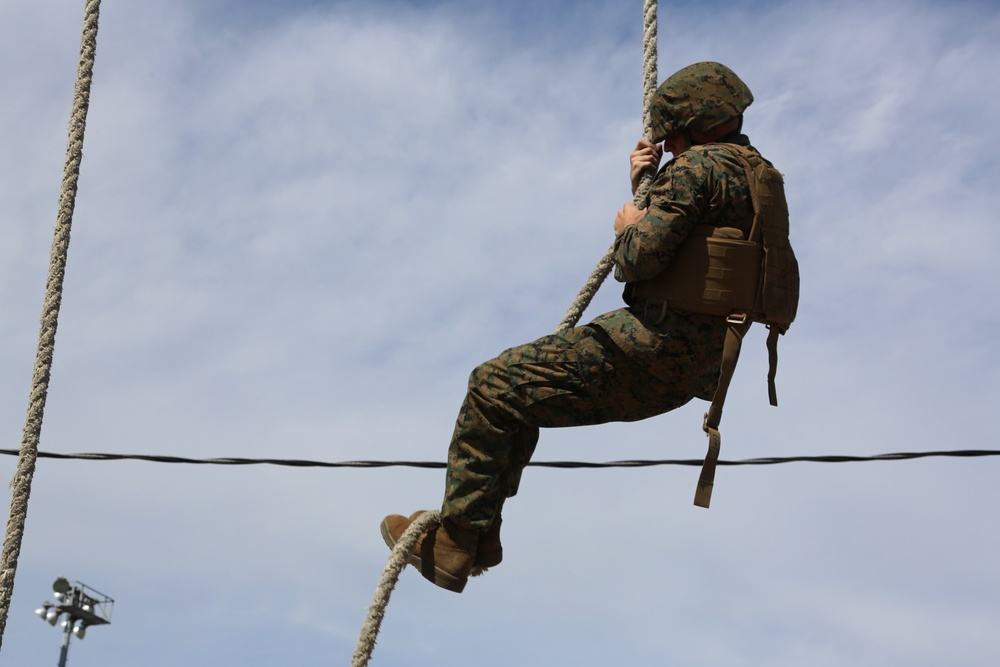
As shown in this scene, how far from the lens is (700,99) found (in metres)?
5.97

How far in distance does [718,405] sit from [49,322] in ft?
10.1

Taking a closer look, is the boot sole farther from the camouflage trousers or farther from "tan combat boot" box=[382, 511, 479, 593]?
the camouflage trousers

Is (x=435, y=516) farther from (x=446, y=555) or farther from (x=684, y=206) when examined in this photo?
(x=684, y=206)

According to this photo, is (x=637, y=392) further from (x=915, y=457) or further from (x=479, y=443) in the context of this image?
(x=915, y=457)

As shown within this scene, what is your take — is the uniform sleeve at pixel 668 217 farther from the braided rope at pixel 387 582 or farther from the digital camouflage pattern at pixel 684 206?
the braided rope at pixel 387 582

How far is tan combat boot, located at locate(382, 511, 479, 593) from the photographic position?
19.9ft

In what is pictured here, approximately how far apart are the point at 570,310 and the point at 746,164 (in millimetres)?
1117

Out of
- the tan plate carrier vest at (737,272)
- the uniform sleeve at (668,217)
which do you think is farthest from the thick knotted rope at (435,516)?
the tan plate carrier vest at (737,272)

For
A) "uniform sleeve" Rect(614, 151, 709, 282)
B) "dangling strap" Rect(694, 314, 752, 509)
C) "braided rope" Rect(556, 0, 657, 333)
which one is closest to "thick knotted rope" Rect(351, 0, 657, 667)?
"braided rope" Rect(556, 0, 657, 333)

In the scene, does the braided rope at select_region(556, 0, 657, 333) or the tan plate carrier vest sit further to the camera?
the braided rope at select_region(556, 0, 657, 333)

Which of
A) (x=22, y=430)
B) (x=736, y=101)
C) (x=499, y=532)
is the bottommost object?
(x=499, y=532)

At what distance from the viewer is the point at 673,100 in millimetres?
6051

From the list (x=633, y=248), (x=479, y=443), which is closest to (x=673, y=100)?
(x=633, y=248)

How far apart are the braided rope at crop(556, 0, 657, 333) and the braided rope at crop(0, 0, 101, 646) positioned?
233cm
